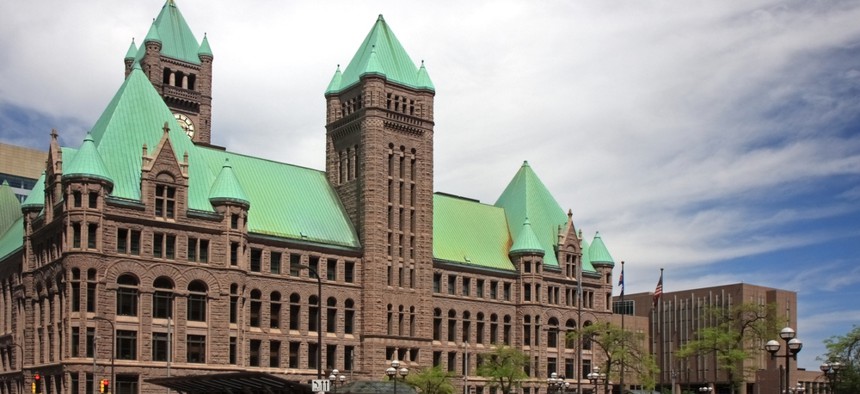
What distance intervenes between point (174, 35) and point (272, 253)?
35.0 meters

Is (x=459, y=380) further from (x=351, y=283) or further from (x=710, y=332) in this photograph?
(x=710, y=332)

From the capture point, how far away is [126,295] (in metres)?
83.0

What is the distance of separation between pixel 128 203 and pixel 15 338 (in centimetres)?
2050

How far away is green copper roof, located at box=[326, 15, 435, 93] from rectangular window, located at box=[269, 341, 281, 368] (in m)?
27.0

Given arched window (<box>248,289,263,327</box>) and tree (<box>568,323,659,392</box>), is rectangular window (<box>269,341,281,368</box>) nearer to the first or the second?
arched window (<box>248,289,263,327</box>)

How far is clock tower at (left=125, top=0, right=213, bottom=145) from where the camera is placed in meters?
113

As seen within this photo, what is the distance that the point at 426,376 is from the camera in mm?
A: 93625

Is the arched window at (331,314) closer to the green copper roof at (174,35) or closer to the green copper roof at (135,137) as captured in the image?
the green copper roof at (135,137)

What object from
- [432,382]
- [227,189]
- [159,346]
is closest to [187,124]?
[227,189]

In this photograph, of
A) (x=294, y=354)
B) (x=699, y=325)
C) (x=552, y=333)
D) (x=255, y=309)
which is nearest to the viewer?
(x=255, y=309)

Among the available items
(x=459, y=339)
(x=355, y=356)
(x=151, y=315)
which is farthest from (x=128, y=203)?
(x=459, y=339)

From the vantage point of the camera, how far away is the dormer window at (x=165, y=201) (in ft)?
280

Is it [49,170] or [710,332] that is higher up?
[49,170]

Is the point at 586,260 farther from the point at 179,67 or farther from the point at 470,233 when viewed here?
the point at 179,67
